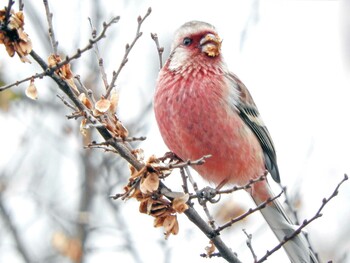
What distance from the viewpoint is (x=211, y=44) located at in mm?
6051

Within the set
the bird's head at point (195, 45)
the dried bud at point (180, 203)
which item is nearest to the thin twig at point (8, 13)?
the dried bud at point (180, 203)

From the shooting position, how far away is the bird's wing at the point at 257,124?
21.2ft

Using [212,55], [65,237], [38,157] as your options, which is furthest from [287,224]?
[38,157]

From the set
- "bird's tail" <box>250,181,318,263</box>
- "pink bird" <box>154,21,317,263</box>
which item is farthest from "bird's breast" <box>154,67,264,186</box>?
"bird's tail" <box>250,181,318,263</box>

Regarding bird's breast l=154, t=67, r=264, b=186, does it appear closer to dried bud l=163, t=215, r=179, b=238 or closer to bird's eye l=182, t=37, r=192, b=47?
bird's eye l=182, t=37, r=192, b=47

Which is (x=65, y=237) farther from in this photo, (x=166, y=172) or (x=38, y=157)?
(x=166, y=172)

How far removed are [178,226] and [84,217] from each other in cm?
333

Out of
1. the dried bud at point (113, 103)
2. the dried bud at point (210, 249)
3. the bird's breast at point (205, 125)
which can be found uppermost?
the bird's breast at point (205, 125)

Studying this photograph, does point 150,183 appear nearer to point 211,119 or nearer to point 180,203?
point 180,203

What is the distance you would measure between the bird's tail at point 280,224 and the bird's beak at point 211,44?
1.36 meters

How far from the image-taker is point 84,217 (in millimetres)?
7566

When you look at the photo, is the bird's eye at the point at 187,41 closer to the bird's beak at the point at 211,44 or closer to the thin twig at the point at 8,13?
the bird's beak at the point at 211,44

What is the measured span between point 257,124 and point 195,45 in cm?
103

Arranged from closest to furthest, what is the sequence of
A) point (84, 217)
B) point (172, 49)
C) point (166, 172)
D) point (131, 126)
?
point (166, 172), point (172, 49), point (84, 217), point (131, 126)
